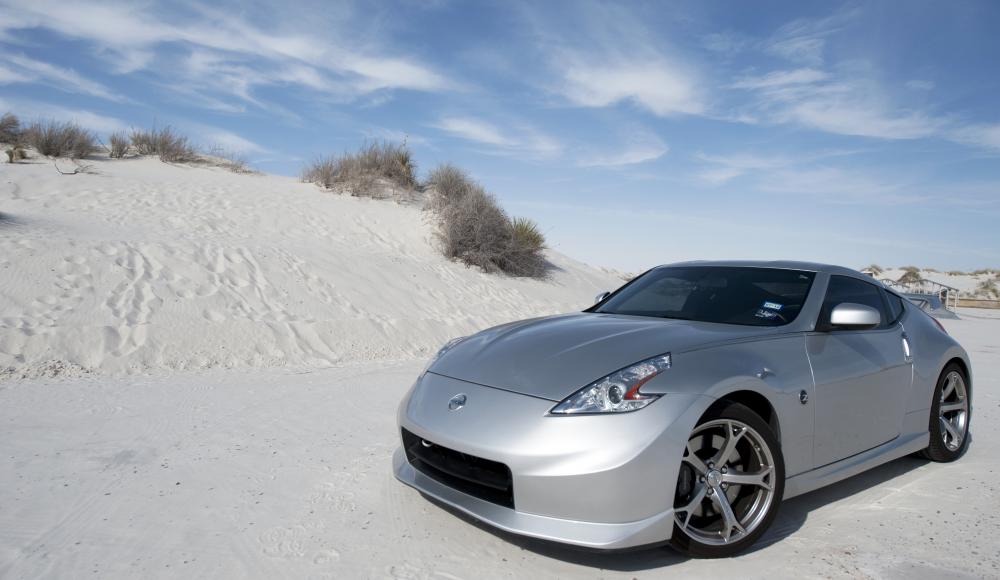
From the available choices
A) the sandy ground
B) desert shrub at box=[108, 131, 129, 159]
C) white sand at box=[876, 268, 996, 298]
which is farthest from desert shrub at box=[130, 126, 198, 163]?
white sand at box=[876, 268, 996, 298]

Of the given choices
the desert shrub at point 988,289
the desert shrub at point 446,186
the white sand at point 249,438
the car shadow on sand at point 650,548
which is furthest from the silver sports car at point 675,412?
the desert shrub at point 988,289

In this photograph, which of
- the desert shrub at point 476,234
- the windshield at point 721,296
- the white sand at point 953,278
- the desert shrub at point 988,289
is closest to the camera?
the windshield at point 721,296

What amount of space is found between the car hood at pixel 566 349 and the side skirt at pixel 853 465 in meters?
0.78

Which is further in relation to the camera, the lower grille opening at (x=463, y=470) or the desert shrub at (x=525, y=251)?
the desert shrub at (x=525, y=251)

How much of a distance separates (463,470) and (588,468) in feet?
2.17

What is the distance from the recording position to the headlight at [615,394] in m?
2.96

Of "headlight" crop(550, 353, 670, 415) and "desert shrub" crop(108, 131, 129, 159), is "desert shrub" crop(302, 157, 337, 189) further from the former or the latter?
"headlight" crop(550, 353, 670, 415)

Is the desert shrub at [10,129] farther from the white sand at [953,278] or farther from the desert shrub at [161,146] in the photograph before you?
the white sand at [953,278]

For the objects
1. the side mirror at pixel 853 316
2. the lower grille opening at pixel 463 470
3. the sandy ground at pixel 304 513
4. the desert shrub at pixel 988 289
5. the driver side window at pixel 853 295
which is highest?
the desert shrub at pixel 988 289

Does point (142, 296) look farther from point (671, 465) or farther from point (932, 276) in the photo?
point (932, 276)

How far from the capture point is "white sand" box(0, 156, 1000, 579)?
10.2 feet

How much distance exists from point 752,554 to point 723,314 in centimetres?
141

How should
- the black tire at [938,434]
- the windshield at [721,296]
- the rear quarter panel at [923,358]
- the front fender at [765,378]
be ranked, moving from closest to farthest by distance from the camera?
the front fender at [765,378] < the windshield at [721,296] < the rear quarter panel at [923,358] < the black tire at [938,434]

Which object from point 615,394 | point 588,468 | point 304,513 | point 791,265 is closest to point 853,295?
point 791,265
